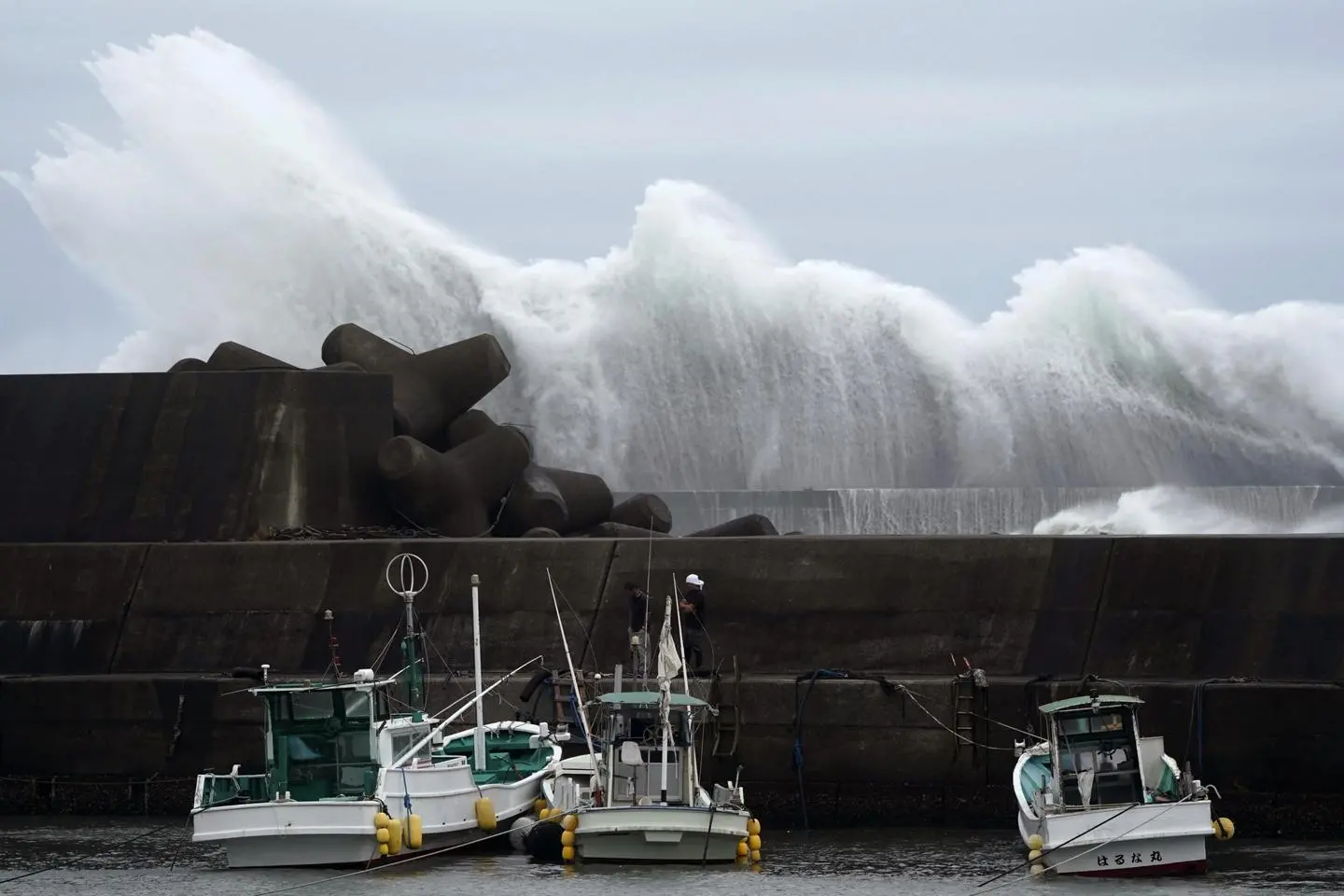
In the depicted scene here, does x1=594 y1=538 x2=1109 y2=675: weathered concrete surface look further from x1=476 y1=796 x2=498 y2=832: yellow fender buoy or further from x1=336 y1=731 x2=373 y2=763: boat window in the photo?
x1=336 y1=731 x2=373 y2=763: boat window

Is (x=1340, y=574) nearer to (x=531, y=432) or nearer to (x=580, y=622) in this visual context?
(x=580, y=622)

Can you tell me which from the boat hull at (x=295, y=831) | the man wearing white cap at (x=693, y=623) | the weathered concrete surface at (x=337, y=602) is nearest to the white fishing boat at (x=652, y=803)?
the boat hull at (x=295, y=831)

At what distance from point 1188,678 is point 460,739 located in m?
6.19

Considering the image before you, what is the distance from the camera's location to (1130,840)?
1575 cm

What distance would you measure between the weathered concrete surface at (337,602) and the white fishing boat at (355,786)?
1681mm

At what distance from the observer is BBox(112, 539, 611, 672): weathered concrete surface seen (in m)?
20.0

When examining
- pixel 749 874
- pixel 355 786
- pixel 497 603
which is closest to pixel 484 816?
pixel 355 786

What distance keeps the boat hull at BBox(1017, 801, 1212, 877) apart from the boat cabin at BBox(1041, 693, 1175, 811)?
26 cm

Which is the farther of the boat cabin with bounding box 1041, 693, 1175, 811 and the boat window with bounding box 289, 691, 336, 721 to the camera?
the boat window with bounding box 289, 691, 336, 721

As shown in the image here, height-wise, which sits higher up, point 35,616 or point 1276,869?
point 35,616

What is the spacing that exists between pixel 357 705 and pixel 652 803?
2431mm

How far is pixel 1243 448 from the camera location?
101 ft

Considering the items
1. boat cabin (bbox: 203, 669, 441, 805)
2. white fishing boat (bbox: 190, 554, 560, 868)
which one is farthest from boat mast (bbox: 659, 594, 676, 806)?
boat cabin (bbox: 203, 669, 441, 805)

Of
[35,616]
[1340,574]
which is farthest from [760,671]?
[35,616]
